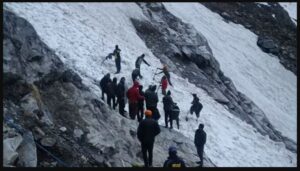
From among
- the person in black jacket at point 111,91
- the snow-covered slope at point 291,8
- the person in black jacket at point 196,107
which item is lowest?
the snow-covered slope at point 291,8

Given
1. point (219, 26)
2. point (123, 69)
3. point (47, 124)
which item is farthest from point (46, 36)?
point (219, 26)

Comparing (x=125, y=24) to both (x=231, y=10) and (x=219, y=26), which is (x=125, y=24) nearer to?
(x=219, y=26)

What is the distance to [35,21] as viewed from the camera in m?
25.5

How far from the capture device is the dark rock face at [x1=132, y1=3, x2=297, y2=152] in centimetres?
2997

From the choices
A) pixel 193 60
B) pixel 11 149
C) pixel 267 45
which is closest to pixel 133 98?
pixel 11 149

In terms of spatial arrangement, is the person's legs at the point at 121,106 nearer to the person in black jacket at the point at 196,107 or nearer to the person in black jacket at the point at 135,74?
the person in black jacket at the point at 135,74

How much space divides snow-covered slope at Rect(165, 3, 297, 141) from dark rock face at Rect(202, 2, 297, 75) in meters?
1.09

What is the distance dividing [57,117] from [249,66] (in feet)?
79.8

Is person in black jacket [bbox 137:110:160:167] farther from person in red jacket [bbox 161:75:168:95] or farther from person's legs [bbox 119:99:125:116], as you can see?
person in red jacket [bbox 161:75:168:95]

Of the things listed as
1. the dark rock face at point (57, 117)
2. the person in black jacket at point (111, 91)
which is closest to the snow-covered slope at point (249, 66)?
the dark rock face at point (57, 117)

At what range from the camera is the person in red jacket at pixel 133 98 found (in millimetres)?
19406

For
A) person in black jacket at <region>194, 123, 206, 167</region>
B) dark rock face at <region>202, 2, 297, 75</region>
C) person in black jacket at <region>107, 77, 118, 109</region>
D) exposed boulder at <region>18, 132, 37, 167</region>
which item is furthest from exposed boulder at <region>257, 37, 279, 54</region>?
exposed boulder at <region>18, 132, 37, 167</region>

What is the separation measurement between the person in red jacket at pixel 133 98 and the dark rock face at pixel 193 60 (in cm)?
1032

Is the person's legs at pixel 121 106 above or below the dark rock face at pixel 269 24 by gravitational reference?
above
